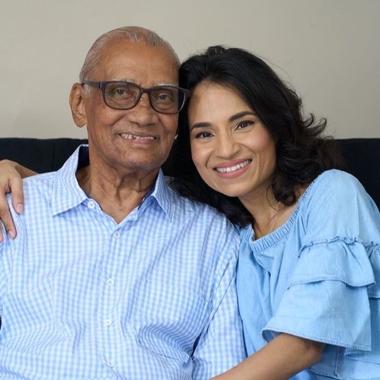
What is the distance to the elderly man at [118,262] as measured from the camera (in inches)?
53.2

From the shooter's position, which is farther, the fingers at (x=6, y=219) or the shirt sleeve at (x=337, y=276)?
the fingers at (x=6, y=219)

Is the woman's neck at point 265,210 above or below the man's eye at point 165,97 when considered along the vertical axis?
below

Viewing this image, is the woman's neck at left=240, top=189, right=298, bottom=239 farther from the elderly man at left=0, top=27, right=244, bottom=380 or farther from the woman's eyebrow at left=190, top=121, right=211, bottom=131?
the woman's eyebrow at left=190, top=121, right=211, bottom=131

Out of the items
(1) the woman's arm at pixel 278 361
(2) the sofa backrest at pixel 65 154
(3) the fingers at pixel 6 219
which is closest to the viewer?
(1) the woman's arm at pixel 278 361

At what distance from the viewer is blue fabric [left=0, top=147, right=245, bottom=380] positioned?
134cm

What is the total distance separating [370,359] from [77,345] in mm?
661

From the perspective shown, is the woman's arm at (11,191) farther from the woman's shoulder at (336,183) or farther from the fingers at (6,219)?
the woman's shoulder at (336,183)

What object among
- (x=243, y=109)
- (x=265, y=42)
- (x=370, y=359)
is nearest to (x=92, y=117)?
(x=243, y=109)

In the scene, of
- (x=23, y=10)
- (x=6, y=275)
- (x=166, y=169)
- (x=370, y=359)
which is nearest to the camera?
(x=370, y=359)

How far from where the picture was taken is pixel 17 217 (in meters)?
1.42

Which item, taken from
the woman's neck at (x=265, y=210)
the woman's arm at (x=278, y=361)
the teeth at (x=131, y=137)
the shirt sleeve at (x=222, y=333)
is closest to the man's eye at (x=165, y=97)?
the teeth at (x=131, y=137)

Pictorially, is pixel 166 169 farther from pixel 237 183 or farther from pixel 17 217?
pixel 17 217

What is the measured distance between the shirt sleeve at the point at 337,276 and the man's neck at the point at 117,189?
0.47 metres

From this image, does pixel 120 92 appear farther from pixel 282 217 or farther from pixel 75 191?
pixel 282 217
